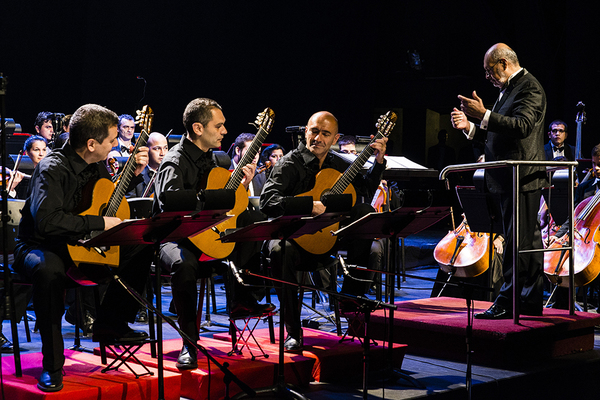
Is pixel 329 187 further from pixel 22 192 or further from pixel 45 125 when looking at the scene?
pixel 45 125

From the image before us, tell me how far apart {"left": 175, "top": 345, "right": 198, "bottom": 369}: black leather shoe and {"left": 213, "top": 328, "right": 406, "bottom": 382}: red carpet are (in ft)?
1.59

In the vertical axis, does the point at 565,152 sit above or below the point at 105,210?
above

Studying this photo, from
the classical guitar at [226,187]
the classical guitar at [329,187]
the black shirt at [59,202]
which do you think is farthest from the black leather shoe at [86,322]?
the classical guitar at [329,187]

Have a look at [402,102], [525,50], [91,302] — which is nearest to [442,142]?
[402,102]

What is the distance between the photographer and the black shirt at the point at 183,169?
11.5 ft

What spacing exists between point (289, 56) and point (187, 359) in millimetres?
7529

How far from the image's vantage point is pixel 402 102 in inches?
504

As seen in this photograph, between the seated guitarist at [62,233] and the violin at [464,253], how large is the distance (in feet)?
10.1

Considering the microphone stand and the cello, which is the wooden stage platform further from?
the cello

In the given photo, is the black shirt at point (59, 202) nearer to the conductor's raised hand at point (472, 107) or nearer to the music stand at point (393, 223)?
the music stand at point (393, 223)

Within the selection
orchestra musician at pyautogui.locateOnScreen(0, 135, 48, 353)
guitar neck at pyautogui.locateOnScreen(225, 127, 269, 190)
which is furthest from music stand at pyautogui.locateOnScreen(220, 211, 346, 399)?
orchestra musician at pyautogui.locateOnScreen(0, 135, 48, 353)

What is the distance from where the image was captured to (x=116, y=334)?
10.3 ft

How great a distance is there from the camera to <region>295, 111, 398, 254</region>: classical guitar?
385 cm

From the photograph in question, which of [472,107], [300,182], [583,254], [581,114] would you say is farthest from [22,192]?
[581,114]
